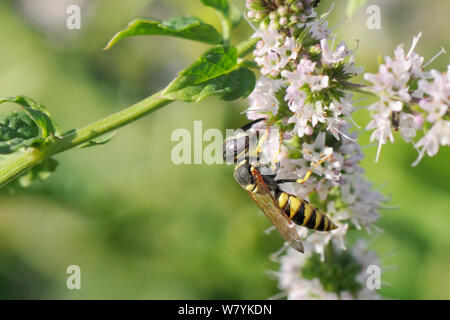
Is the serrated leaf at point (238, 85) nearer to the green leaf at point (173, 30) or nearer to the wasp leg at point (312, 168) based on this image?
the green leaf at point (173, 30)

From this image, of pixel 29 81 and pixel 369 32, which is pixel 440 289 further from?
pixel 29 81

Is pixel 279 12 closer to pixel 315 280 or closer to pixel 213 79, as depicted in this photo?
pixel 213 79

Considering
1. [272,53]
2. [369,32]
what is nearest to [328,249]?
[272,53]

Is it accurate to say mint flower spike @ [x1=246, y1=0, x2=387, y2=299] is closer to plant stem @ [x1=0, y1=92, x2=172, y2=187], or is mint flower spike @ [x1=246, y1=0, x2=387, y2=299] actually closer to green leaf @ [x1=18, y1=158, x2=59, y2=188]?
plant stem @ [x1=0, y1=92, x2=172, y2=187]

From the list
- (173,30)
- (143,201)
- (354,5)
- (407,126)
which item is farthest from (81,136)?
(143,201)

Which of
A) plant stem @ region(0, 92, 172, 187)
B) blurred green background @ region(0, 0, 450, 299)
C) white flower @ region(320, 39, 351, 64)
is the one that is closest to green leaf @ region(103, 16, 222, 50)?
plant stem @ region(0, 92, 172, 187)

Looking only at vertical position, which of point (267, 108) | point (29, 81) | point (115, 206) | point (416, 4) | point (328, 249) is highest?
point (416, 4)

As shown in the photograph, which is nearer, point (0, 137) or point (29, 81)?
point (0, 137)
